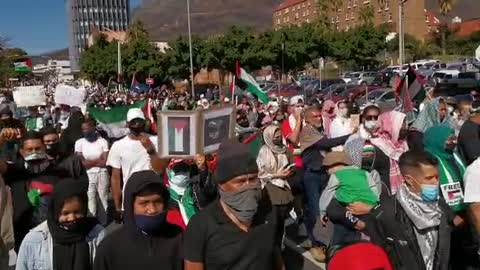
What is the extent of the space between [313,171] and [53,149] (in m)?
2.67

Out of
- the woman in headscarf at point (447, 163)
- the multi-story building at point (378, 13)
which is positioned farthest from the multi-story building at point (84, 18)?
the woman in headscarf at point (447, 163)

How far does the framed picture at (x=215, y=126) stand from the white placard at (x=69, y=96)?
5.56m

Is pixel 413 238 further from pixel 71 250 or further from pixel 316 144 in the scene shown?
pixel 316 144

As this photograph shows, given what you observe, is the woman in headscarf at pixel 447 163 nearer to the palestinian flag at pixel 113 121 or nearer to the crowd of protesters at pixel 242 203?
the crowd of protesters at pixel 242 203

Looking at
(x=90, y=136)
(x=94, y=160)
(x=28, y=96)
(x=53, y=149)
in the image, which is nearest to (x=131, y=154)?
(x=53, y=149)

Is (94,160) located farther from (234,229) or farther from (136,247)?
(234,229)

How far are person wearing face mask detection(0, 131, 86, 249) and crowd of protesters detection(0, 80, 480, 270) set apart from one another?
11 mm

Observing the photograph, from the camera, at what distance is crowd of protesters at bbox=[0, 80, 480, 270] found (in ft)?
10.2

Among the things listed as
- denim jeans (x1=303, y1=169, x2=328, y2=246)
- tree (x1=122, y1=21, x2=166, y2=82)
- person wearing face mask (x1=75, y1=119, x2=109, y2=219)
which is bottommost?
denim jeans (x1=303, y1=169, x2=328, y2=246)

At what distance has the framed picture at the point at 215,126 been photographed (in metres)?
5.41

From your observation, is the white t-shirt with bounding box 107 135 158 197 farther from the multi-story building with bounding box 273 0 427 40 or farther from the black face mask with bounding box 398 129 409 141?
the multi-story building with bounding box 273 0 427 40

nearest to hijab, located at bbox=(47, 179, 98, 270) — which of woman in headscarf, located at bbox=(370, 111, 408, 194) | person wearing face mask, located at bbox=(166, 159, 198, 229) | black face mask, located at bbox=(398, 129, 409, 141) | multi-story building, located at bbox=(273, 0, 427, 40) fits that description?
person wearing face mask, located at bbox=(166, 159, 198, 229)

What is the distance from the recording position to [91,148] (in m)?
7.49

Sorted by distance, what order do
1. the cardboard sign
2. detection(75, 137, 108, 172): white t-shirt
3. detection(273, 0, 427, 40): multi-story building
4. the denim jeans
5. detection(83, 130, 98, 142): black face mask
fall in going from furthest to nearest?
detection(273, 0, 427, 40): multi-story building < the cardboard sign < detection(83, 130, 98, 142): black face mask < detection(75, 137, 108, 172): white t-shirt < the denim jeans
